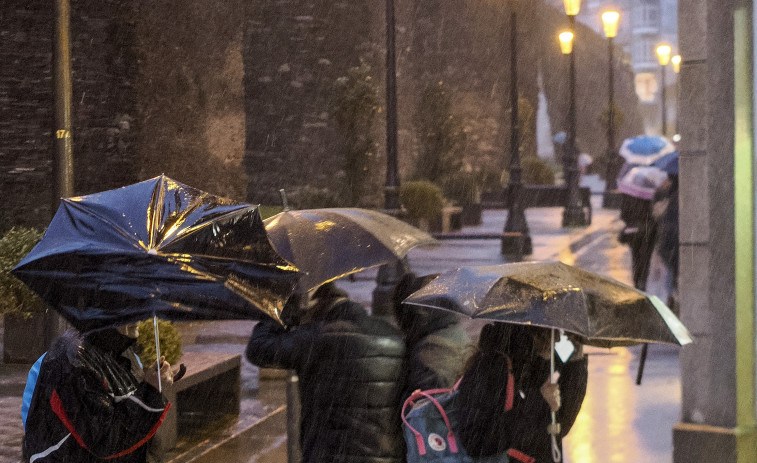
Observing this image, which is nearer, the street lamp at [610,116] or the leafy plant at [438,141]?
the leafy plant at [438,141]

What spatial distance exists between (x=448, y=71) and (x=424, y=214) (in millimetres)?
11924

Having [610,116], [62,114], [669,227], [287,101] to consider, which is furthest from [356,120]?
[62,114]

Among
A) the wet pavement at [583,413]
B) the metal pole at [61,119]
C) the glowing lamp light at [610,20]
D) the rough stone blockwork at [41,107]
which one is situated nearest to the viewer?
the wet pavement at [583,413]

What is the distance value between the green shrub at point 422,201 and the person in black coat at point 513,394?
774 inches

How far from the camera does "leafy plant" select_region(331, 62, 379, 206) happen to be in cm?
2402

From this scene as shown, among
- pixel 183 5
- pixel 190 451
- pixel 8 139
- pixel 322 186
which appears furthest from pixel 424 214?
pixel 190 451

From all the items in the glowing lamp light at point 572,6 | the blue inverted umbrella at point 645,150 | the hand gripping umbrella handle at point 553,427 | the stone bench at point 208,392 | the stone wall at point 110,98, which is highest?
the glowing lamp light at point 572,6

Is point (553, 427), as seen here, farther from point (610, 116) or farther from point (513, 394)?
point (610, 116)

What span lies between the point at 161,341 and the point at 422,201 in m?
17.1

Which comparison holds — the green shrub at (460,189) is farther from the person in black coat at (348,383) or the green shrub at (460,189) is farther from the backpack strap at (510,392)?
the backpack strap at (510,392)

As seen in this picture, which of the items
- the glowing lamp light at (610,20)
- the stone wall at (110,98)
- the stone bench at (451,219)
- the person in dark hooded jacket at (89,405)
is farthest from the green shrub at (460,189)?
the person in dark hooded jacket at (89,405)

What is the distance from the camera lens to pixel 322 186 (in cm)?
2494

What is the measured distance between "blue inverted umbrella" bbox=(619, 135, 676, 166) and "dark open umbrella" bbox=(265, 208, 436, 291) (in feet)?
25.1

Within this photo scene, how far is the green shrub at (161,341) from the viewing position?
23.0 ft
